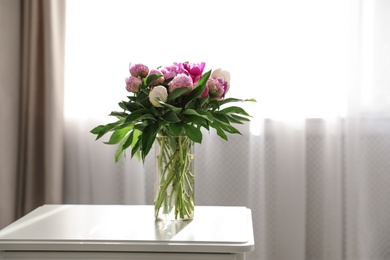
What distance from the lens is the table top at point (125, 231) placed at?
4.96ft

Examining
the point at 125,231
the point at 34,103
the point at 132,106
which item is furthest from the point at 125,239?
the point at 34,103

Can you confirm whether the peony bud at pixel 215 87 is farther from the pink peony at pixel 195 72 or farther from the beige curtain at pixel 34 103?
the beige curtain at pixel 34 103

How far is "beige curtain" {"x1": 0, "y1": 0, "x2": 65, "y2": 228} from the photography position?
2.82m

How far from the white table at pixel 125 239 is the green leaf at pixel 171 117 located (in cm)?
30

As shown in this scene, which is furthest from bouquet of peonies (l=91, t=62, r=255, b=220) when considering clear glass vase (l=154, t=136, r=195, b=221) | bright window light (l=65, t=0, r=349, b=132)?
bright window light (l=65, t=0, r=349, b=132)

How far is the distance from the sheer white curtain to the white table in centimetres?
118

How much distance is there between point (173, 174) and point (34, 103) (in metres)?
1.41

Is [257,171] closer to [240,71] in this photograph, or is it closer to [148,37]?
[240,71]

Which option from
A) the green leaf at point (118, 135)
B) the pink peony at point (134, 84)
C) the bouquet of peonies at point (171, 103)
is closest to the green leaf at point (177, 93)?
the bouquet of peonies at point (171, 103)

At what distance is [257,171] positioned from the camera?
2941 mm

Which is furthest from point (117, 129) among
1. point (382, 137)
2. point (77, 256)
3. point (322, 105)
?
point (382, 137)

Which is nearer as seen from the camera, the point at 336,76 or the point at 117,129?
the point at 117,129

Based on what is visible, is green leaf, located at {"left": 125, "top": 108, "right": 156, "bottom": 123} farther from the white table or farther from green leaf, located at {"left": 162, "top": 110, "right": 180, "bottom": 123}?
the white table

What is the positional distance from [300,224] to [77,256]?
5.30 ft
